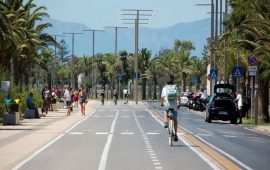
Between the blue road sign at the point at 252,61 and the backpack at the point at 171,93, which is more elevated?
the blue road sign at the point at 252,61

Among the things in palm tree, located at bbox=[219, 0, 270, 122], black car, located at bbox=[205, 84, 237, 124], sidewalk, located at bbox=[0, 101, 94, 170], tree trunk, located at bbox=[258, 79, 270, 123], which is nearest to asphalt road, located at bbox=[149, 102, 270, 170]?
sidewalk, located at bbox=[0, 101, 94, 170]

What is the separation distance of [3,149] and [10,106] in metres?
14.9

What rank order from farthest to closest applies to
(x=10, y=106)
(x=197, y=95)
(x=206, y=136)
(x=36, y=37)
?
(x=197, y=95) → (x=36, y=37) → (x=10, y=106) → (x=206, y=136)

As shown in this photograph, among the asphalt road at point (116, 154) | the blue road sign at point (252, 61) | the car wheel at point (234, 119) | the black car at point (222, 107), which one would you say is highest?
the blue road sign at point (252, 61)

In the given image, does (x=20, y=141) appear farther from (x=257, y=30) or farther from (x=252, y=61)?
(x=257, y=30)

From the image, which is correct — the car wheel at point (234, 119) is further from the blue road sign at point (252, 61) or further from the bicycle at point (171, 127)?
the bicycle at point (171, 127)

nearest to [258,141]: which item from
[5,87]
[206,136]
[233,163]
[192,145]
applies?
[206,136]

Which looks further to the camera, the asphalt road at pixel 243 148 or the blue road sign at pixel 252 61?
the blue road sign at pixel 252 61

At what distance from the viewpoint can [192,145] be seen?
2388 centimetres

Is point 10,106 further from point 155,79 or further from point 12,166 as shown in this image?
point 155,79

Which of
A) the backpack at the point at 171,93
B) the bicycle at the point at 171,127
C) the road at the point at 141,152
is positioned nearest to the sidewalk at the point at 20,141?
the road at the point at 141,152

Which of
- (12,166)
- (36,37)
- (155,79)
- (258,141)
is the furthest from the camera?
(155,79)

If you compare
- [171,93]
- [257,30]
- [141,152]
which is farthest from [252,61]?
[141,152]

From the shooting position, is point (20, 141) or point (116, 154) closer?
point (116, 154)
